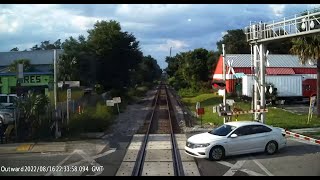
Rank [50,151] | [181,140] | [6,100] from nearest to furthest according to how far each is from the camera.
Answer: [50,151] → [181,140] → [6,100]

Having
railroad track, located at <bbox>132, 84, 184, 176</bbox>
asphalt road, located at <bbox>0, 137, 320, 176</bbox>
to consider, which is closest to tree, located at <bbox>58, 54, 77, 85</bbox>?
railroad track, located at <bbox>132, 84, 184, 176</bbox>

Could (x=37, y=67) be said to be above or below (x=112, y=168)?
above

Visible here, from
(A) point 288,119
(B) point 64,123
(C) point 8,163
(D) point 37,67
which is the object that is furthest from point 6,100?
(D) point 37,67

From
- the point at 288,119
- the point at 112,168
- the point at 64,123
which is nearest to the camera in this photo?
the point at 112,168

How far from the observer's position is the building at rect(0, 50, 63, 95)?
42.8 m

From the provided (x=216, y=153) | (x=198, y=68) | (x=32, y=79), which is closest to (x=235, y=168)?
(x=216, y=153)

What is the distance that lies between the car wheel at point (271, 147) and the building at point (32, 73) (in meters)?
28.5

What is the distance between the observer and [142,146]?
735 inches

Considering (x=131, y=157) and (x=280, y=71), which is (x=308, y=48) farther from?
(x=280, y=71)

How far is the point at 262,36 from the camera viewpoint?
77.8ft

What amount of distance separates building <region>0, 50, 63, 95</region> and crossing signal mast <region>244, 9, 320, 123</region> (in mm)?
22380

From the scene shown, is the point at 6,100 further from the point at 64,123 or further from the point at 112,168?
the point at 112,168

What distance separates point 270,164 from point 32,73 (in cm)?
3682
